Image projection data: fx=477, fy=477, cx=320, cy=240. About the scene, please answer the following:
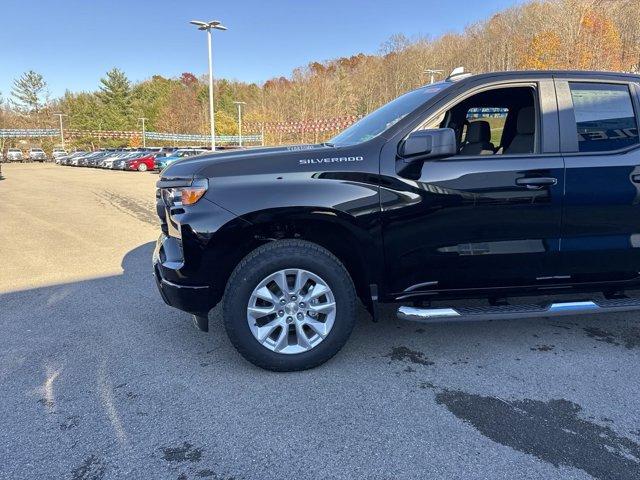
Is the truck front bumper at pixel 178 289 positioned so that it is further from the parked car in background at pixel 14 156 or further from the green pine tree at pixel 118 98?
the green pine tree at pixel 118 98

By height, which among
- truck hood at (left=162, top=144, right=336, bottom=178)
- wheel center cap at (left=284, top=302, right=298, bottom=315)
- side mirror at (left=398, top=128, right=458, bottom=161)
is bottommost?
wheel center cap at (left=284, top=302, right=298, bottom=315)

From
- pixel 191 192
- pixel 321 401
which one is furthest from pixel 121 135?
pixel 321 401

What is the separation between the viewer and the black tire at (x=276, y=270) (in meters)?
3.03

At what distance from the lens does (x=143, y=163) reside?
34062mm

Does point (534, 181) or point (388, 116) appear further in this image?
point (388, 116)

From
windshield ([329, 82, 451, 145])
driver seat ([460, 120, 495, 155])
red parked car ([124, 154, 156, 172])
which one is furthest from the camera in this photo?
red parked car ([124, 154, 156, 172])

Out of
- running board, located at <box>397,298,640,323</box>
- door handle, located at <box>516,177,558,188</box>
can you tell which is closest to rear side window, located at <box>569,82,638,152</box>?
door handle, located at <box>516,177,558,188</box>

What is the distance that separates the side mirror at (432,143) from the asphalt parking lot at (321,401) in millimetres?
1455

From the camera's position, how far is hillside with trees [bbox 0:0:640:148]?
4219cm

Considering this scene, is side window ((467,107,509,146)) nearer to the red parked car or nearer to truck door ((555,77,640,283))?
truck door ((555,77,640,283))

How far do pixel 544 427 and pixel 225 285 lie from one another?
205 cm

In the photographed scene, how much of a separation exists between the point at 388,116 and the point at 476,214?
3.37 ft

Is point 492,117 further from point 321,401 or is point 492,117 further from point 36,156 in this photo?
point 36,156

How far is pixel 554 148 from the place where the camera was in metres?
3.28
